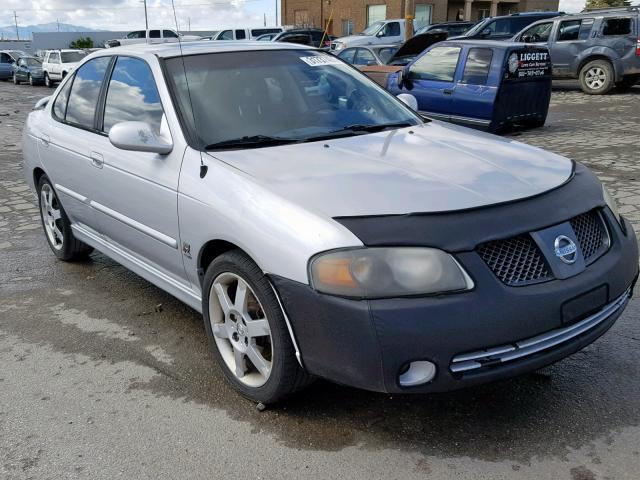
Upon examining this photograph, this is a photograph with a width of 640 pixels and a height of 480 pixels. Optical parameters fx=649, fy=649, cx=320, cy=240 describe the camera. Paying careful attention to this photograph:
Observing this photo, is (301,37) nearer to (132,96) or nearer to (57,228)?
(57,228)

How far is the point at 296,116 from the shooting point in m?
3.62

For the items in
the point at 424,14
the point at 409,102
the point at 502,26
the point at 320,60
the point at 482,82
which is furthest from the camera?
the point at 424,14

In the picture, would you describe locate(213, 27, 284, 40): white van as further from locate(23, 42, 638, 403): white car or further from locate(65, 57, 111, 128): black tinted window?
locate(23, 42, 638, 403): white car

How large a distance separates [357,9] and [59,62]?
20.7m

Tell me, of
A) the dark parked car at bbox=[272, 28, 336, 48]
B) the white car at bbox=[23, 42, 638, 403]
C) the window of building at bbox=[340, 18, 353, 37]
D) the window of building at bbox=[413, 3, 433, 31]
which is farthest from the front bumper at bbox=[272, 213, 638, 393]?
the window of building at bbox=[340, 18, 353, 37]

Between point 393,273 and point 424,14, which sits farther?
point 424,14

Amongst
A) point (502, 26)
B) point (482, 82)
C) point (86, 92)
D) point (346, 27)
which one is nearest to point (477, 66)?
point (482, 82)

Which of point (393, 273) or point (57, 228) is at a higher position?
point (393, 273)

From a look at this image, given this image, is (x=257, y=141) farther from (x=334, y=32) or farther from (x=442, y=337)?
(x=334, y=32)

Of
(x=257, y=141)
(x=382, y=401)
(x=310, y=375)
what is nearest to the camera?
(x=310, y=375)

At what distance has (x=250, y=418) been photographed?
2941 mm

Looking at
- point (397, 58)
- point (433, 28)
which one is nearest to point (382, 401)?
point (397, 58)

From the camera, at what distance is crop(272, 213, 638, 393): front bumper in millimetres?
2359

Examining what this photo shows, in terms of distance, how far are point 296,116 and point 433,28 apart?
69.2 feet
